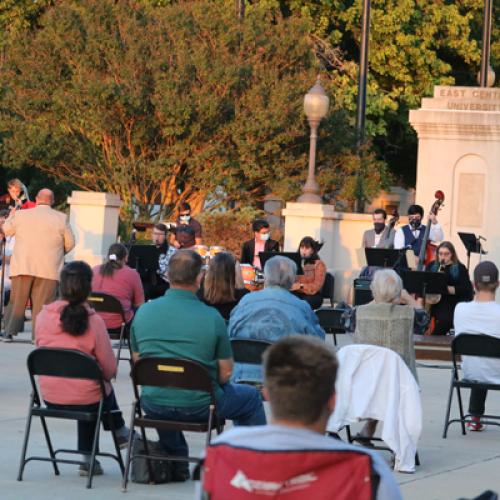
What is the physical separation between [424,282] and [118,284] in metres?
4.95

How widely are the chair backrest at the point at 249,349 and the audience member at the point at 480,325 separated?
2.23 m

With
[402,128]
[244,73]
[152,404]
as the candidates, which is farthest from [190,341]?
[402,128]

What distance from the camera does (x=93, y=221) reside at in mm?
25453

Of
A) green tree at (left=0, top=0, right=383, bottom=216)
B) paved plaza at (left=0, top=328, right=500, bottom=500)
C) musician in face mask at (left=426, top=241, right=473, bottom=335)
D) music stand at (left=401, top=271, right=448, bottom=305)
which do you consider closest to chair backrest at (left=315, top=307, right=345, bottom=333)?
paved plaza at (left=0, top=328, right=500, bottom=500)

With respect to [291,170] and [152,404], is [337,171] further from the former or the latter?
[152,404]

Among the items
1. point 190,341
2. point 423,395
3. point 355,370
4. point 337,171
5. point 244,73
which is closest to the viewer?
point 190,341

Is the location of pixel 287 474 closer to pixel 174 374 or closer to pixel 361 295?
pixel 174 374

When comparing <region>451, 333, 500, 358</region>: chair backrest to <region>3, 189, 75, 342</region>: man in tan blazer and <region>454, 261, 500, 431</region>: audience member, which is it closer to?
<region>454, 261, 500, 431</region>: audience member

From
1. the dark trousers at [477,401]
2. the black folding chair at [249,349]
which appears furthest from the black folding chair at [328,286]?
the black folding chair at [249,349]

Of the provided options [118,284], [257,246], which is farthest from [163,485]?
[257,246]

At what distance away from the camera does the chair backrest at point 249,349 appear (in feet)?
32.2

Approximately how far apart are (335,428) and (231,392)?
122 cm

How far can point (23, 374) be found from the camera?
14.4m

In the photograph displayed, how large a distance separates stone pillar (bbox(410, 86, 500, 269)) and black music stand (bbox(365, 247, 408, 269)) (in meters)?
6.97
